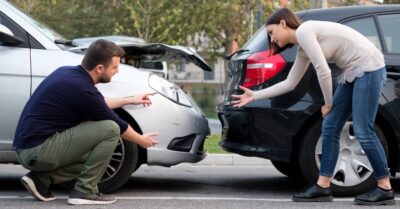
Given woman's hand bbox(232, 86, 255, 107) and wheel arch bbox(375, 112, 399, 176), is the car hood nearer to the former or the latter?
woman's hand bbox(232, 86, 255, 107)

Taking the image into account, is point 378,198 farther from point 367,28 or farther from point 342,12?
point 342,12

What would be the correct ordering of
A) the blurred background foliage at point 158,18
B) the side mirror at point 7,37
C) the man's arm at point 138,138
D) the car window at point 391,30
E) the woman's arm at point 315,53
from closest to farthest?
the woman's arm at point 315,53 → the man's arm at point 138,138 → the side mirror at point 7,37 → the car window at point 391,30 → the blurred background foliage at point 158,18

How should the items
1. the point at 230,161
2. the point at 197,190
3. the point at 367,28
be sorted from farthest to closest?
the point at 230,161
the point at 197,190
the point at 367,28

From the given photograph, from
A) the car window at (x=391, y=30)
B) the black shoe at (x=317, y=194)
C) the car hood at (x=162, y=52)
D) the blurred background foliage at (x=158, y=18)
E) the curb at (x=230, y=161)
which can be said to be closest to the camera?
the black shoe at (x=317, y=194)

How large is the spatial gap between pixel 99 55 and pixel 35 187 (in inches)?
41.9

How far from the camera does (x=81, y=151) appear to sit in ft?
16.6

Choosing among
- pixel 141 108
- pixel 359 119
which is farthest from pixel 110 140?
pixel 359 119

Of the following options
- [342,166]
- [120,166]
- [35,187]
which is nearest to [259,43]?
[342,166]

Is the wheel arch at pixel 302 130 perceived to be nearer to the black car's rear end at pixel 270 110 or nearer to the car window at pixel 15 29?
the black car's rear end at pixel 270 110

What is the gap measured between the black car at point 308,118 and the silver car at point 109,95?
0.49m

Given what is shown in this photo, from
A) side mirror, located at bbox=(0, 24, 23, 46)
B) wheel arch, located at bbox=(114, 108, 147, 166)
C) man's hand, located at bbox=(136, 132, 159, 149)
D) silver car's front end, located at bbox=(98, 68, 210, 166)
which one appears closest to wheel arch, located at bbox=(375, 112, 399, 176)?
silver car's front end, located at bbox=(98, 68, 210, 166)

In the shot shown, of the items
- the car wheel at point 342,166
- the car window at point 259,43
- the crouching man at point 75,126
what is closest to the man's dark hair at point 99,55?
the crouching man at point 75,126

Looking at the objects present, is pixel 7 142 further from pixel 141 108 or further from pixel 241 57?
pixel 241 57

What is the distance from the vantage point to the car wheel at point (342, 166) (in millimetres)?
5512
